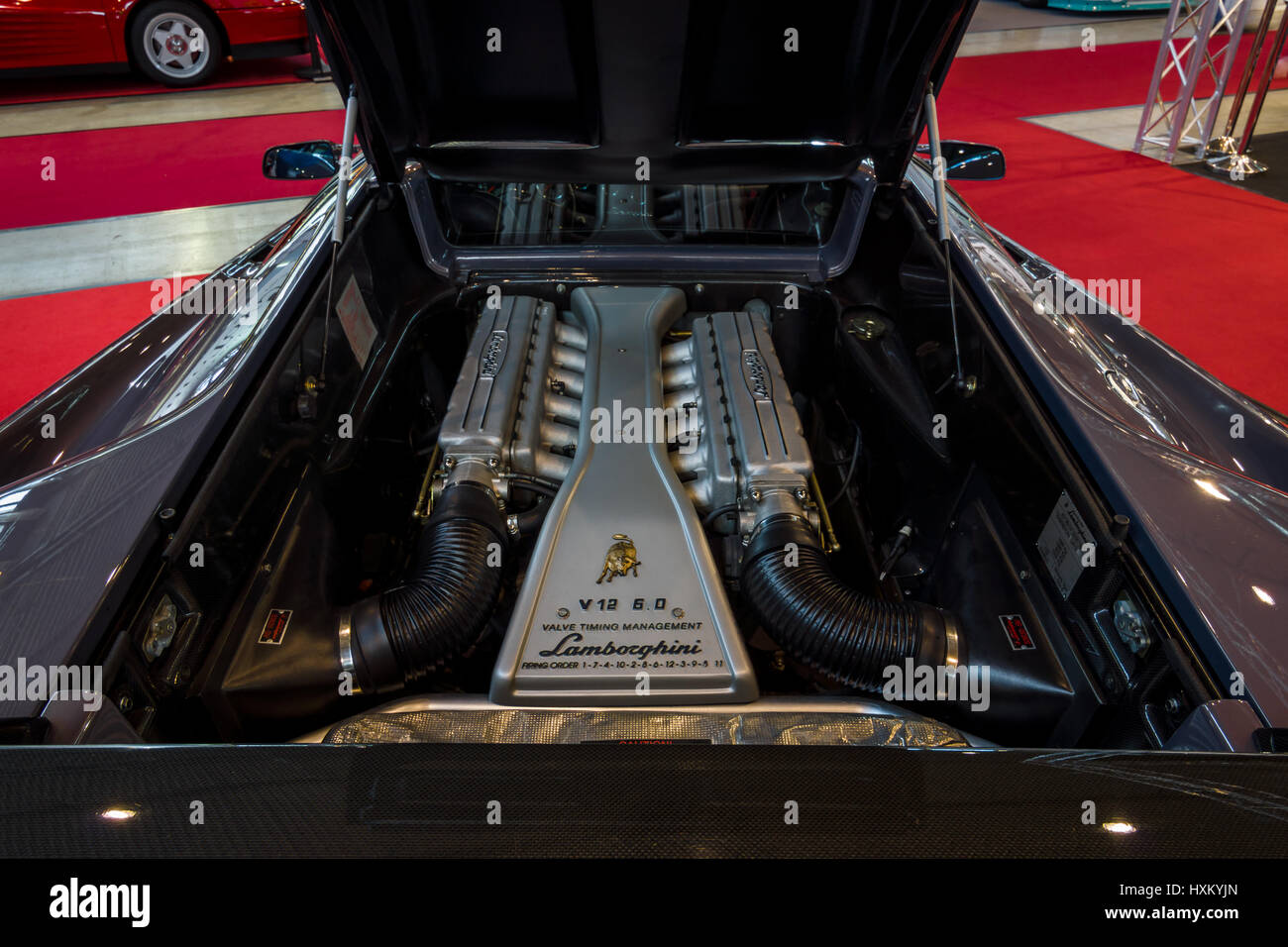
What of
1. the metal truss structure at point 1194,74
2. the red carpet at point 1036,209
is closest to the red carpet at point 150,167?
the red carpet at point 1036,209

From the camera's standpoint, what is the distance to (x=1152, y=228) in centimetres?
434

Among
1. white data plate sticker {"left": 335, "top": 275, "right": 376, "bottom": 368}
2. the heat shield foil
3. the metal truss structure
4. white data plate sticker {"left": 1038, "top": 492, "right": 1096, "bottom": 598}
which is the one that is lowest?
the heat shield foil

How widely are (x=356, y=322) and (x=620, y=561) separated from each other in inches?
32.5

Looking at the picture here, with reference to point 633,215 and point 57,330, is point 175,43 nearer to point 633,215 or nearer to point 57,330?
point 57,330

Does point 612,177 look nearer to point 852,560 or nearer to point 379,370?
point 379,370

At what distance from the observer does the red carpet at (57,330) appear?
3035 millimetres

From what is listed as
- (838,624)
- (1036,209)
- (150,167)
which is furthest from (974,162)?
(150,167)

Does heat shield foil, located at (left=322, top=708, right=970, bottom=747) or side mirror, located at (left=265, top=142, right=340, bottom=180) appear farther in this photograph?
side mirror, located at (left=265, top=142, right=340, bottom=180)

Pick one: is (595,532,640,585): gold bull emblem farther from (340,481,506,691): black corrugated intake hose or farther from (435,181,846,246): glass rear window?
(435,181,846,246): glass rear window

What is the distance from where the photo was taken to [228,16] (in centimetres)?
628

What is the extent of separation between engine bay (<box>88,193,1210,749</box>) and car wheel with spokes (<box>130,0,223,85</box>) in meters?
6.02

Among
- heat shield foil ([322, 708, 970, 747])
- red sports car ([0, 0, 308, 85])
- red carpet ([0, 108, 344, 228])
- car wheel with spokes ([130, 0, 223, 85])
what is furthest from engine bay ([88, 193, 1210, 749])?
car wheel with spokes ([130, 0, 223, 85])

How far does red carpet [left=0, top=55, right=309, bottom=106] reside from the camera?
633 cm

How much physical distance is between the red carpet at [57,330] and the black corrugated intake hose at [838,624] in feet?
9.27
